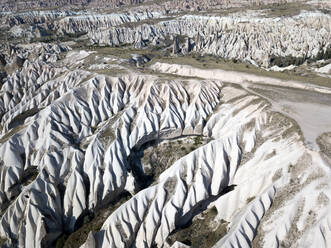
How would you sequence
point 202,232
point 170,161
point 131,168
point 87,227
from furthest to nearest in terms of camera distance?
point 170,161 → point 131,168 → point 87,227 → point 202,232

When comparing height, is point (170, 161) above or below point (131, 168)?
above

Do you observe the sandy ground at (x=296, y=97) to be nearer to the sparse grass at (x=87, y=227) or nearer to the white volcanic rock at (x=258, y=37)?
the sparse grass at (x=87, y=227)

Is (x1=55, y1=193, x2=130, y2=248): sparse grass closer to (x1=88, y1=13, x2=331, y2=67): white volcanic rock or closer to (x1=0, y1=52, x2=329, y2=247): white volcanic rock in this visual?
(x1=0, y1=52, x2=329, y2=247): white volcanic rock

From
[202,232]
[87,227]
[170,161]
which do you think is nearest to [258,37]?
[170,161]

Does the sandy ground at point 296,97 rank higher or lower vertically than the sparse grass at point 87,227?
higher

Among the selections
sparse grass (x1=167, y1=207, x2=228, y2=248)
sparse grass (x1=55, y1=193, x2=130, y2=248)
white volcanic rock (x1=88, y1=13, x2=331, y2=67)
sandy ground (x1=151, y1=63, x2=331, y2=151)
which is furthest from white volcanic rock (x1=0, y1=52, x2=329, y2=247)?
white volcanic rock (x1=88, y1=13, x2=331, y2=67)

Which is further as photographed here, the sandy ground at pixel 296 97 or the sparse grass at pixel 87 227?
the sandy ground at pixel 296 97

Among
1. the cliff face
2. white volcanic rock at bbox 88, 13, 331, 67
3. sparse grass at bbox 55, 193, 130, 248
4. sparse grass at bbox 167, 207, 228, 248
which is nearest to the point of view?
the cliff face

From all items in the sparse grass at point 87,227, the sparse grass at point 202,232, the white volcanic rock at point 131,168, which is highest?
the white volcanic rock at point 131,168

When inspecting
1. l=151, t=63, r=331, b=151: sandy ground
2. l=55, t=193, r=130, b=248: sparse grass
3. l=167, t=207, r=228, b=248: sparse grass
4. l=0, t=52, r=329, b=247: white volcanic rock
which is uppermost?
l=151, t=63, r=331, b=151: sandy ground

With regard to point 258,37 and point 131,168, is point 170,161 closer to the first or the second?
point 131,168

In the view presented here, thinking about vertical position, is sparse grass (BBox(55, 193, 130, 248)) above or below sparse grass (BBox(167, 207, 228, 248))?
below

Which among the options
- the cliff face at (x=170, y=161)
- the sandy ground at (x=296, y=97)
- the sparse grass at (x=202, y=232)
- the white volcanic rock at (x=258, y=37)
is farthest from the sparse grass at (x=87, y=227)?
the white volcanic rock at (x=258, y=37)
